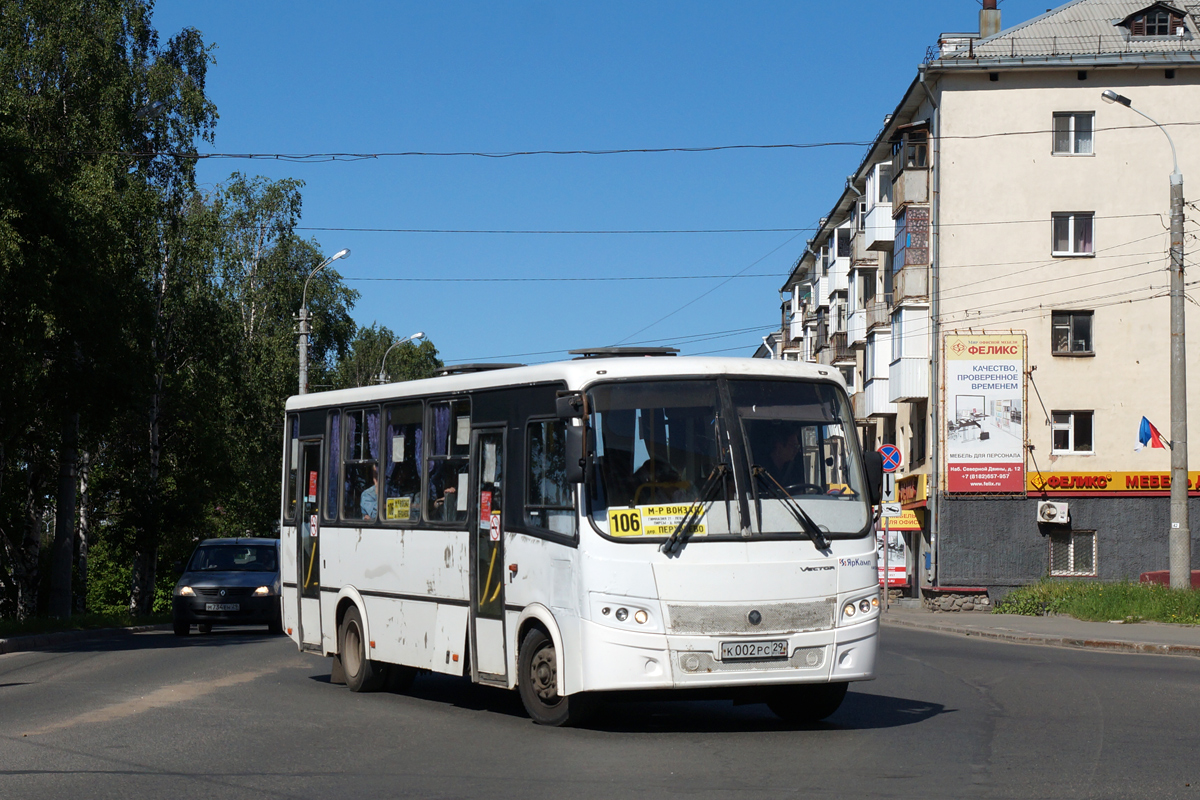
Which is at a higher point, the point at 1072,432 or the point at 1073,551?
the point at 1072,432

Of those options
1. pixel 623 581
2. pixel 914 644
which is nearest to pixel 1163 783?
pixel 623 581

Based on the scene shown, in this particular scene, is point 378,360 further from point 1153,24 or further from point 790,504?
point 790,504

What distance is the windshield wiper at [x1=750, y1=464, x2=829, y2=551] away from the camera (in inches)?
451

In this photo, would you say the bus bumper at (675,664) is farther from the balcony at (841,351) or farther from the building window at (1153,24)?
the balcony at (841,351)

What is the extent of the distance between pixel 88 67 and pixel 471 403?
25.3 meters

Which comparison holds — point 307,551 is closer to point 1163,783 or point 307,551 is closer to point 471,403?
point 471,403

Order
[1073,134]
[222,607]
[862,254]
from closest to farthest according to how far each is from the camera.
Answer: [222,607]
[1073,134]
[862,254]

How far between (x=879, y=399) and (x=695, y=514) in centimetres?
3998

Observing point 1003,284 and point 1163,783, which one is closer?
point 1163,783

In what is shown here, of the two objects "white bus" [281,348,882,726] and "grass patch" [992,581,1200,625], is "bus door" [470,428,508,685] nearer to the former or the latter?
"white bus" [281,348,882,726]

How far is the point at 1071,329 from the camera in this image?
46281mm

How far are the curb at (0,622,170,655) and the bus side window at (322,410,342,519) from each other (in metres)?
8.94

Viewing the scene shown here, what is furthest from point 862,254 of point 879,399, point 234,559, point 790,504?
point 790,504

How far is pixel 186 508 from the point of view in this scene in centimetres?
4247
